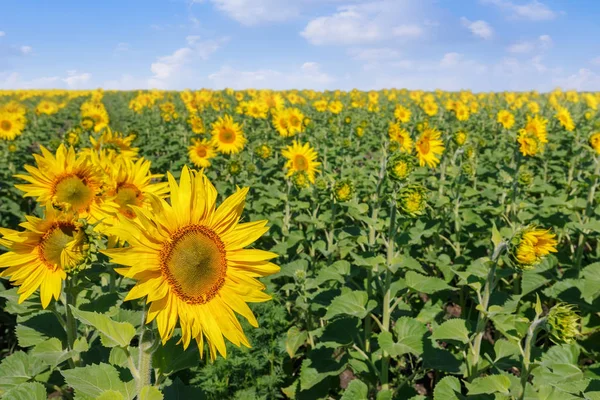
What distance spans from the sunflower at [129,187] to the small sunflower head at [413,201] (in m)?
1.69

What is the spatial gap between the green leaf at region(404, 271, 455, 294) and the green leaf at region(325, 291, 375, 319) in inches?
13.4

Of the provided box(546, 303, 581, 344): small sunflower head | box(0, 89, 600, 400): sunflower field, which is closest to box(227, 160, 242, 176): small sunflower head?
box(0, 89, 600, 400): sunflower field

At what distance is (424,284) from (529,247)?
93cm

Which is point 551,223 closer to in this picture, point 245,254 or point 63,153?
point 245,254

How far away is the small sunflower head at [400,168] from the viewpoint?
327 centimetres

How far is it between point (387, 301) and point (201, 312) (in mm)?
1771

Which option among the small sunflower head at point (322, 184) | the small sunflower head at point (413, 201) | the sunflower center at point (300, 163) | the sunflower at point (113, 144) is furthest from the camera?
the sunflower center at point (300, 163)

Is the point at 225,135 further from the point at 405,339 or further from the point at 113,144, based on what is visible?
the point at 405,339

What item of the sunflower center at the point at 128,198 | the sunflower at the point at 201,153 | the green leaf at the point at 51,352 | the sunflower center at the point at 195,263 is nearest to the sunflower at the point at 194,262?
the sunflower center at the point at 195,263

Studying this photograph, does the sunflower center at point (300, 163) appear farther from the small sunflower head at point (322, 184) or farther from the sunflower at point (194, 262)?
the sunflower at point (194, 262)

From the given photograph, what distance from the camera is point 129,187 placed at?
304 centimetres

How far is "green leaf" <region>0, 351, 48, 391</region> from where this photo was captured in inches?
99.8

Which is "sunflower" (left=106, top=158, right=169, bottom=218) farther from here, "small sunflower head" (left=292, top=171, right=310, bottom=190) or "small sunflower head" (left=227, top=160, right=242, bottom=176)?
"small sunflower head" (left=227, top=160, right=242, bottom=176)

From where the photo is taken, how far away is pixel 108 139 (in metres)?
4.55
